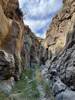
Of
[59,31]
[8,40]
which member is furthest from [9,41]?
[59,31]

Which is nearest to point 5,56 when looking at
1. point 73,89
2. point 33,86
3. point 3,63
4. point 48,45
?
point 3,63

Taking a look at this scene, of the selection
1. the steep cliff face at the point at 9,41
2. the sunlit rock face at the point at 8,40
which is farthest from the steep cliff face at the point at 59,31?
the sunlit rock face at the point at 8,40

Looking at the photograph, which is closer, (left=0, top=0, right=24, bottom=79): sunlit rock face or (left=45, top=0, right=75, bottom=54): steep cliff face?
(left=0, top=0, right=24, bottom=79): sunlit rock face

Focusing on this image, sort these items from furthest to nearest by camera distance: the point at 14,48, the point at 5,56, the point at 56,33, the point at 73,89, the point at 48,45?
the point at 48,45 → the point at 56,33 → the point at 14,48 → the point at 5,56 → the point at 73,89

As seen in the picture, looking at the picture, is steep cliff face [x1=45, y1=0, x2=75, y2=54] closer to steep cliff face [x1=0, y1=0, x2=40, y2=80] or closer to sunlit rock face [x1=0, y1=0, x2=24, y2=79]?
steep cliff face [x1=0, y1=0, x2=40, y2=80]

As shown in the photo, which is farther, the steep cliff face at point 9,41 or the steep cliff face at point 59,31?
the steep cliff face at point 59,31

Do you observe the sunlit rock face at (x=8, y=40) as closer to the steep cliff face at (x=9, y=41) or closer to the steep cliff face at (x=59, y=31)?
the steep cliff face at (x=9, y=41)

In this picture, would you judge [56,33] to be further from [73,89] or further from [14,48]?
[73,89]

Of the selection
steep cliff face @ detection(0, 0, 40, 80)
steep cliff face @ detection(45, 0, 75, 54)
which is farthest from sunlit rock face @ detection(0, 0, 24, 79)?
steep cliff face @ detection(45, 0, 75, 54)

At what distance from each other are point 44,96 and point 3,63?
4.60 meters

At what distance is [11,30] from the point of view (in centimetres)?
2827

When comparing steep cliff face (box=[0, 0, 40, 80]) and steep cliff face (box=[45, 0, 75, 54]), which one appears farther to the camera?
steep cliff face (box=[45, 0, 75, 54])

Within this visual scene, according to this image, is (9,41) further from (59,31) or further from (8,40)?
(59,31)

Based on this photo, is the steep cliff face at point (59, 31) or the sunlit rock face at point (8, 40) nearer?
the sunlit rock face at point (8, 40)
